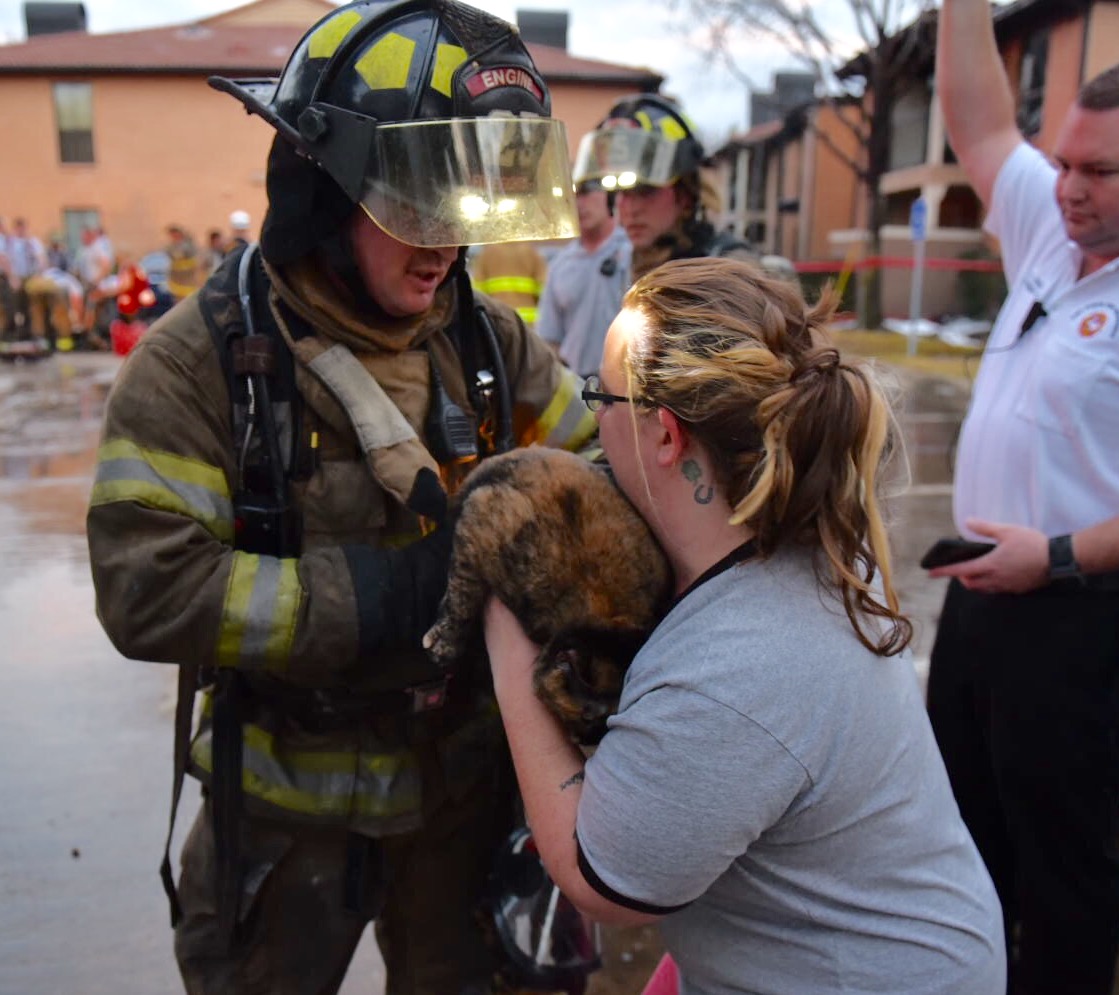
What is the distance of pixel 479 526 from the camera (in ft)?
4.34

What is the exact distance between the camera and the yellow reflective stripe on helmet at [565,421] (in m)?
2.06

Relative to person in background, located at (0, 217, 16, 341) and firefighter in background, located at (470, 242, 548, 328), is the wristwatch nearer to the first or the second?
firefighter in background, located at (470, 242, 548, 328)

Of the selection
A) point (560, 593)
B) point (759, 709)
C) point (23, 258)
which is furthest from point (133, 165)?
point (759, 709)

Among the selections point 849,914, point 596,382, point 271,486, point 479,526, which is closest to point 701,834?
point 849,914

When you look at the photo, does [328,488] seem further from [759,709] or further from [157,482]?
[759,709]

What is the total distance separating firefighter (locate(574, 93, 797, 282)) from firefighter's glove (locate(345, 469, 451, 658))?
96.6 inches

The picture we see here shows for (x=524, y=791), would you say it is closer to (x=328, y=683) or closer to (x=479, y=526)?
(x=479, y=526)

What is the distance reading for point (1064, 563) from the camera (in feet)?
6.74

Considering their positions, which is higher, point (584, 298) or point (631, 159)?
Answer: point (631, 159)

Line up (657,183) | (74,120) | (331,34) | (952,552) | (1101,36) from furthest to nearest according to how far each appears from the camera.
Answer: (74,120) < (1101,36) < (657,183) < (952,552) < (331,34)

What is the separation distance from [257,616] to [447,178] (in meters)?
0.70

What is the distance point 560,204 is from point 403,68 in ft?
1.06

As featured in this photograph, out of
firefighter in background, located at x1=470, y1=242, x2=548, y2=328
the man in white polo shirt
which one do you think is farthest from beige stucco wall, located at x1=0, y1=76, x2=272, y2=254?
the man in white polo shirt

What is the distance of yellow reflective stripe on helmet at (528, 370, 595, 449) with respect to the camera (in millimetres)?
2062
